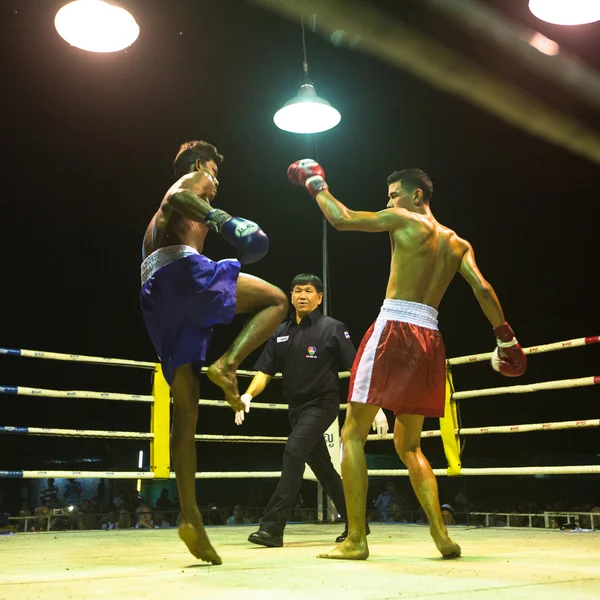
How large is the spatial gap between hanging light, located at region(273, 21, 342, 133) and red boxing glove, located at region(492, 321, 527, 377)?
200 cm

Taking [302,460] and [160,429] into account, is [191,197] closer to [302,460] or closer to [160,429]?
[302,460]

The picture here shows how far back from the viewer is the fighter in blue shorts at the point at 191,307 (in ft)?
6.90

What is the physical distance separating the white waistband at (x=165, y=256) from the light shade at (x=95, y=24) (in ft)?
5.36

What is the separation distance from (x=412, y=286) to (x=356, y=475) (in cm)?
71

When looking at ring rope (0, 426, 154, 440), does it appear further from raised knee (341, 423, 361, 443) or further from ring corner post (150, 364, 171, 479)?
raised knee (341, 423, 361, 443)

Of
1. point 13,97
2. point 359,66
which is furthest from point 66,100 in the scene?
point 359,66

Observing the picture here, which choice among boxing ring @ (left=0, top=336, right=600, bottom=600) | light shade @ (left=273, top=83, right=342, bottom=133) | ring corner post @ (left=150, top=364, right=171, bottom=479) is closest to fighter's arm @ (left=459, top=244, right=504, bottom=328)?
boxing ring @ (left=0, top=336, right=600, bottom=600)

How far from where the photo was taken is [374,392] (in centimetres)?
241

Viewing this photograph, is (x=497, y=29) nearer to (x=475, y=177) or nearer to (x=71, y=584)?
(x=475, y=177)

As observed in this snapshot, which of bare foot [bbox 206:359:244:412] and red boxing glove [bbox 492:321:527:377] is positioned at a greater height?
red boxing glove [bbox 492:321:527:377]

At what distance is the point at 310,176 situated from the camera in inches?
107

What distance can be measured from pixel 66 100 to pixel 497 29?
9.96 feet

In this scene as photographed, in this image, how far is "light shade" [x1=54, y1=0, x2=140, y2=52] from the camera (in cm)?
330

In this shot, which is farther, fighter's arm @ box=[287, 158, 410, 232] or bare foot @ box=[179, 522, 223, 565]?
fighter's arm @ box=[287, 158, 410, 232]
